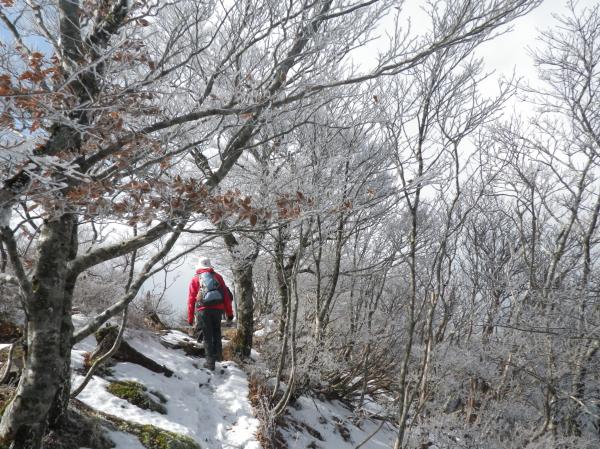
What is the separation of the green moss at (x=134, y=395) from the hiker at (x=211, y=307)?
5.40 ft

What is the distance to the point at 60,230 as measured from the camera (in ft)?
9.35

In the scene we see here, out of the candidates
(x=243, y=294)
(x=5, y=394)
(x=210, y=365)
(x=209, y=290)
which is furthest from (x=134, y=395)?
(x=243, y=294)

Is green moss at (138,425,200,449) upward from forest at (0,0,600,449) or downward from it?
downward

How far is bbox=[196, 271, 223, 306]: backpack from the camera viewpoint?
642 centimetres

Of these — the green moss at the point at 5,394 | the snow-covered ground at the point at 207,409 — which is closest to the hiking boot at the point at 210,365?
the snow-covered ground at the point at 207,409

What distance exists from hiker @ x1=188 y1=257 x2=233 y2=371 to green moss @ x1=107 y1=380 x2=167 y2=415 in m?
1.65

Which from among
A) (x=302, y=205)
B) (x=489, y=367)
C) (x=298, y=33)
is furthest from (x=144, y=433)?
(x=489, y=367)

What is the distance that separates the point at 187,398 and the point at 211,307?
4.75 ft

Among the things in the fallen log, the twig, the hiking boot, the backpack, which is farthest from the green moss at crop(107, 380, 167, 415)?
the backpack

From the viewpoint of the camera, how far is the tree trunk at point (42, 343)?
108 inches

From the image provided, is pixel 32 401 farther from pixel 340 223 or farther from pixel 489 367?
pixel 489 367

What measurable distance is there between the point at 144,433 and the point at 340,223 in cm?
350

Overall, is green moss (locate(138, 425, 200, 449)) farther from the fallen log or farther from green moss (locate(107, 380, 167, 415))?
the fallen log

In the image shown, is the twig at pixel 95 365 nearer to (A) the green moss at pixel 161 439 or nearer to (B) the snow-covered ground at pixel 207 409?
(B) the snow-covered ground at pixel 207 409
